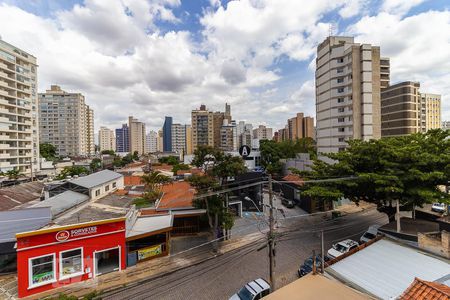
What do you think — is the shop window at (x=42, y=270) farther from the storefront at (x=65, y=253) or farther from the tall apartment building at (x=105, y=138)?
the tall apartment building at (x=105, y=138)

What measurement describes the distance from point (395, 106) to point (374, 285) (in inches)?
2413

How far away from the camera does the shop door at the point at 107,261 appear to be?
576 inches

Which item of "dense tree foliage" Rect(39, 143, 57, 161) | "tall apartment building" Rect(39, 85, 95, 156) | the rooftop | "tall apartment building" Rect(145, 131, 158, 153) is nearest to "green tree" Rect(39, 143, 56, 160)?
"dense tree foliage" Rect(39, 143, 57, 161)

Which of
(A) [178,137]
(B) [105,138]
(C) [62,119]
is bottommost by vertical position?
(A) [178,137]

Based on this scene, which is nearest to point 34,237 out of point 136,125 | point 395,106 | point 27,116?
point 27,116

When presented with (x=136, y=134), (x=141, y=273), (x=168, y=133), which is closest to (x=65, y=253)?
(x=141, y=273)

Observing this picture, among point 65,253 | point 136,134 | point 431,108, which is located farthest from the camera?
point 136,134

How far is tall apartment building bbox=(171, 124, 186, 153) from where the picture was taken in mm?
145625

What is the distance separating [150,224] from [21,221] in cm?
828

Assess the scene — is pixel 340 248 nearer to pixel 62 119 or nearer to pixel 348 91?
pixel 348 91

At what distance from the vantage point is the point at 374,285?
9.00 metres

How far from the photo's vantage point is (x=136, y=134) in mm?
166125

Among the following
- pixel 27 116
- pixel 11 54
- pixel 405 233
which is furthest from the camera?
pixel 27 116

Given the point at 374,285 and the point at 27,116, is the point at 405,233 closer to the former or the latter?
the point at 374,285
